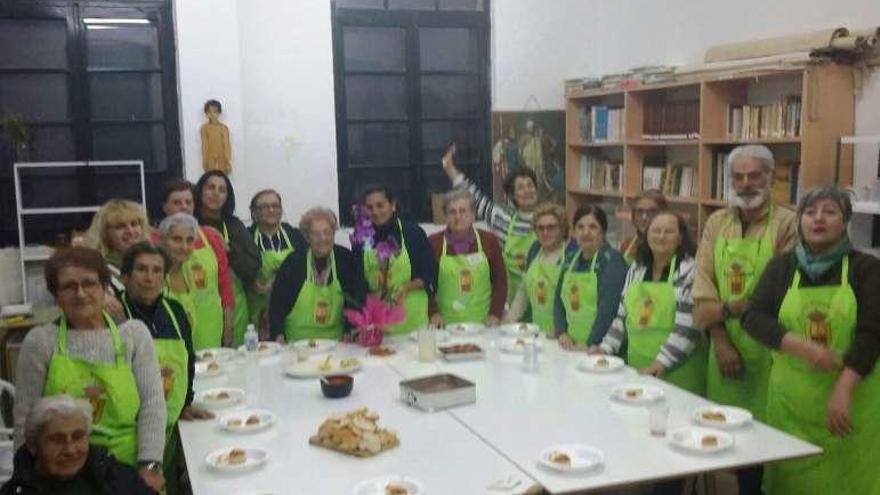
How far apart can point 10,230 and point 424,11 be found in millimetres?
3744

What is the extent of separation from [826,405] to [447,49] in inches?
194

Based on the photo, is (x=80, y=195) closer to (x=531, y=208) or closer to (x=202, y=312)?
(x=202, y=312)

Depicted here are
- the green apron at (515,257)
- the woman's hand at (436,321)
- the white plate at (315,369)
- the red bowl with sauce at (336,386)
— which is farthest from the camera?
the green apron at (515,257)

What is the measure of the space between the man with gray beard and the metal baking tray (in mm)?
1133

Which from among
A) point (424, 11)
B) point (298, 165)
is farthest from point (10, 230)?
point (424, 11)

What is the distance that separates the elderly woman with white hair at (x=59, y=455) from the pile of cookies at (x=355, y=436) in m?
0.69

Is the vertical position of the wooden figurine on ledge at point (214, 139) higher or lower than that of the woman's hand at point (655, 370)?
higher

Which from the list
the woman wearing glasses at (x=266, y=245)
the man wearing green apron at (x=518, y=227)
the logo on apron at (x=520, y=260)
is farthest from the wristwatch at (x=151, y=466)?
the logo on apron at (x=520, y=260)

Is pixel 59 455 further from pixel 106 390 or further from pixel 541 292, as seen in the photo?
pixel 541 292

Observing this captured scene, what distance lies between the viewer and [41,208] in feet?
20.0

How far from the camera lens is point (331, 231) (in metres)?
4.39

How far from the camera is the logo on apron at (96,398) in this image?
274 cm

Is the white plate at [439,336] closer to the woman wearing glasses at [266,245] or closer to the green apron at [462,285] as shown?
the green apron at [462,285]

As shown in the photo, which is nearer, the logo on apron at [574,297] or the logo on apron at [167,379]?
the logo on apron at [167,379]
